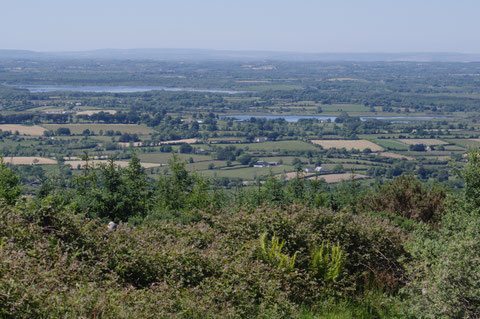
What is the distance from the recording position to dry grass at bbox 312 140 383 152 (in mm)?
70562

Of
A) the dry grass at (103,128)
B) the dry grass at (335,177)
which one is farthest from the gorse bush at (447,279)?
the dry grass at (103,128)

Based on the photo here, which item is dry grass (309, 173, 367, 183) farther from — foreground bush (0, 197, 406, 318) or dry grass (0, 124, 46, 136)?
dry grass (0, 124, 46, 136)

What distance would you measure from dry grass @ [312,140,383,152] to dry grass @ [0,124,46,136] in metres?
43.8

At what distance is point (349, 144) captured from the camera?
74.6m

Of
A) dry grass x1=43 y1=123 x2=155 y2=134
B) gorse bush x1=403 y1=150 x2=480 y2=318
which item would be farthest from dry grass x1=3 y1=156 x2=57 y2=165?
gorse bush x1=403 y1=150 x2=480 y2=318

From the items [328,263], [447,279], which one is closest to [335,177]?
[328,263]

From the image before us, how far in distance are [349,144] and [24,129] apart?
5172cm

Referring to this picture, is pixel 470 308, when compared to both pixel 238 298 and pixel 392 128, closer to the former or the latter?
pixel 238 298

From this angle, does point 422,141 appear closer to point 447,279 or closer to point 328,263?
point 328,263

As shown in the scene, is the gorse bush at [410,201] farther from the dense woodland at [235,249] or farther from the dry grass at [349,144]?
the dry grass at [349,144]

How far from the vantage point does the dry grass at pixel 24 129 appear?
7569cm

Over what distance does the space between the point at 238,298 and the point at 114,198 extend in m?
10.7

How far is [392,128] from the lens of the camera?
3489 inches

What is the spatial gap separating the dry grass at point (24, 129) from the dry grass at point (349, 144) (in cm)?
4376
